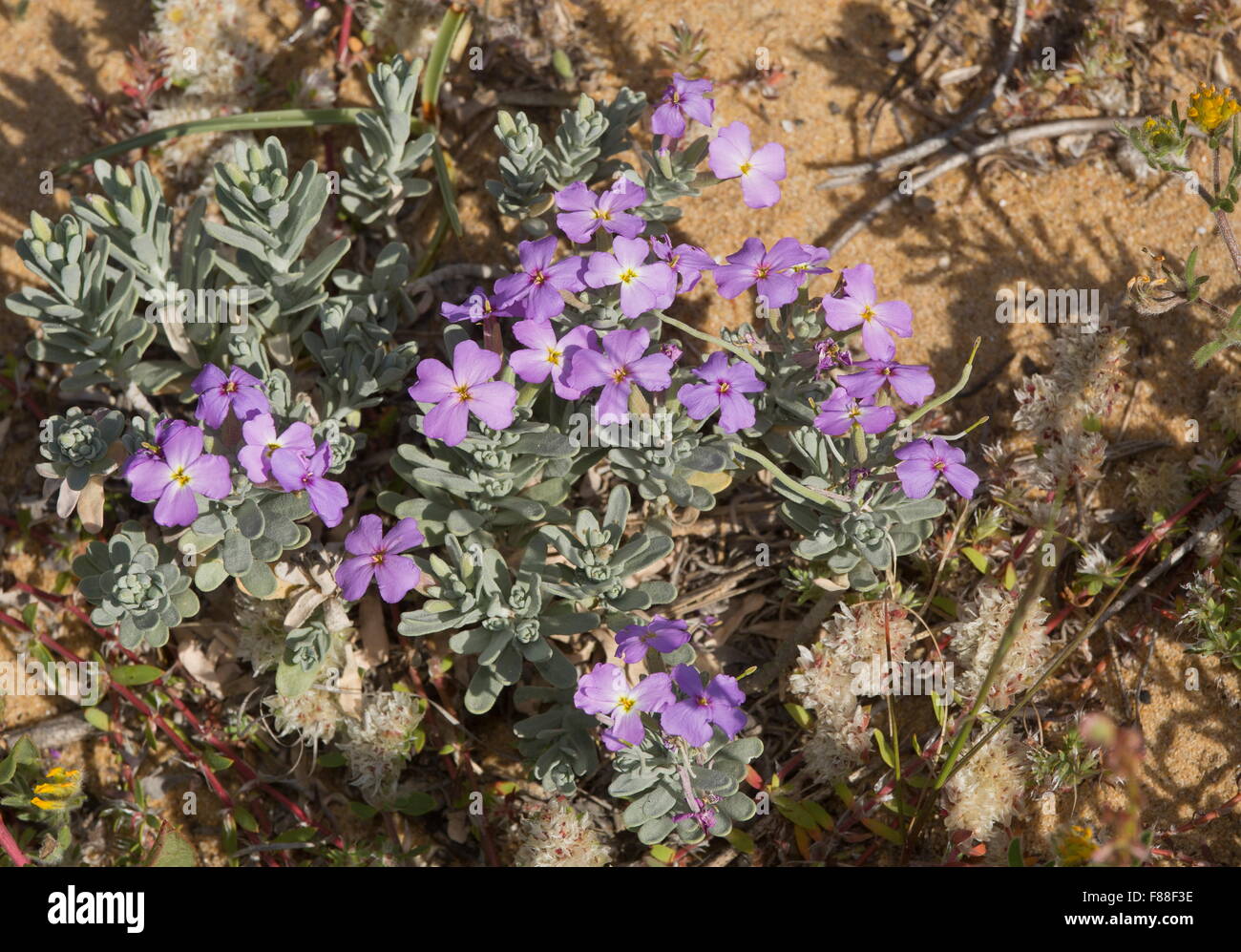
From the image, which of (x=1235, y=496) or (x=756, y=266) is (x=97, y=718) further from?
(x=1235, y=496)

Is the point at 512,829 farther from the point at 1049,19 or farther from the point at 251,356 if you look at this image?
the point at 1049,19

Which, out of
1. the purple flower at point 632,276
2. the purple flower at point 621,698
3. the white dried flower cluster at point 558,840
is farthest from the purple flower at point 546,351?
the white dried flower cluster at point 558,840

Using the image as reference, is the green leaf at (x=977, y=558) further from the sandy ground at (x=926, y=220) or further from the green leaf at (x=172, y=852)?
the green leaf at (x=172, y=852)

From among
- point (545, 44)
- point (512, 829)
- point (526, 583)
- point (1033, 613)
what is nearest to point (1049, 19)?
point (545, 44)

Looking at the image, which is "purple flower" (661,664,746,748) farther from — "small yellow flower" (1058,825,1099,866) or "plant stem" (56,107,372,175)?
"plant stem" (56,107,372,175)

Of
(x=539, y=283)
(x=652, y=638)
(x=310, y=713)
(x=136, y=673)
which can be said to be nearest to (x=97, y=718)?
(x=136, y=673)

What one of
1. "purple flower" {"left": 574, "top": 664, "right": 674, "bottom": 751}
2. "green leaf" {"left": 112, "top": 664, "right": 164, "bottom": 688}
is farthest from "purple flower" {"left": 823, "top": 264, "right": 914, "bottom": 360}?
"green leaf" {"left": 112, "top": 664, "right": 164, "bottom": 688}
